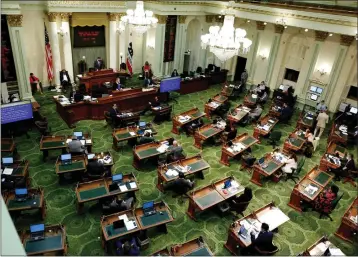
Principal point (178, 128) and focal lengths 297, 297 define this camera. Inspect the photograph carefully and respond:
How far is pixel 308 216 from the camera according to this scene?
8.62 m

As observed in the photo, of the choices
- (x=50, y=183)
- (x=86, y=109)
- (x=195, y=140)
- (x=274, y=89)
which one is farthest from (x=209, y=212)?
(x=274, y=89)

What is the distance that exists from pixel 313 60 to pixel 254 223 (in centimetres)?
1014

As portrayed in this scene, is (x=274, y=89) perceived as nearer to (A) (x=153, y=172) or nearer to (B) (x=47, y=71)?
(A) (x=153, y=172)

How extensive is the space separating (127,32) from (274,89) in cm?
915

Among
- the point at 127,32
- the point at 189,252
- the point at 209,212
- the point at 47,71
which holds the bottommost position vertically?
the point at 209,212

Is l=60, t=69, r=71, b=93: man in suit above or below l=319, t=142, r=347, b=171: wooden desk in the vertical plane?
above

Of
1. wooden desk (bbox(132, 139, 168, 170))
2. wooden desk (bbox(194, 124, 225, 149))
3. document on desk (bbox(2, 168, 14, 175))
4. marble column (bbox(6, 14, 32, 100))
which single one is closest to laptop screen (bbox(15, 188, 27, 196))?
document on desk (bbox(2, 168, 14, 175))

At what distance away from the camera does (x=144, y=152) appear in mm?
9797

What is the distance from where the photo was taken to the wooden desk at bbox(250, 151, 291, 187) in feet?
30.9

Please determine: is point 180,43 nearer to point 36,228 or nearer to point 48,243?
point 36,228

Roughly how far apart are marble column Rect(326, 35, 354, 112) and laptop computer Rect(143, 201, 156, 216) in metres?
9.57

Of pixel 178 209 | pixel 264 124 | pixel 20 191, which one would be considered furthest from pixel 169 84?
pixel 20 191

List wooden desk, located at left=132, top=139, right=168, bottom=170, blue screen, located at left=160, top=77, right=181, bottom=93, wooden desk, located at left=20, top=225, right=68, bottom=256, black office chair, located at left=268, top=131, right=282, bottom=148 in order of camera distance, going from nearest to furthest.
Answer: wooden desk, located at left=20, top=225, right=68, bottom=256, wooden desk, located at left=132, top=139, right=168, bottom=170, black office chair, located at left=268, top=131, right=282, bottom=148, blue screen, located at left=160, top=77, right=181, bottom=93

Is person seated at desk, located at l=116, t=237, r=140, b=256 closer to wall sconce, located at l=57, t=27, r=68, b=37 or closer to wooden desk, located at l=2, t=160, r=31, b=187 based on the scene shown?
wooden desk, located at l=2, t=160, r=31, b=187
